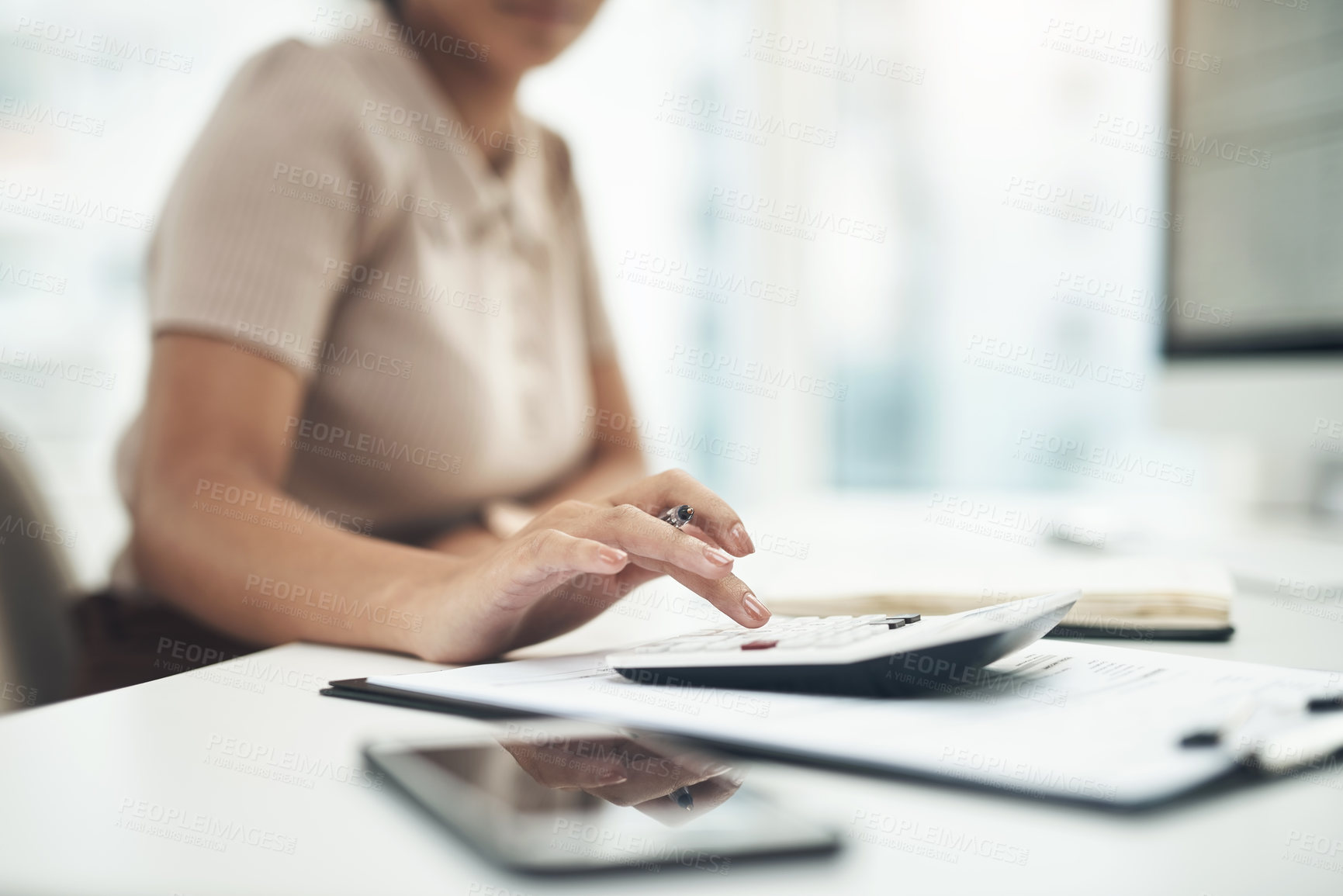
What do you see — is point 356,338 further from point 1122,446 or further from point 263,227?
point 1122,446

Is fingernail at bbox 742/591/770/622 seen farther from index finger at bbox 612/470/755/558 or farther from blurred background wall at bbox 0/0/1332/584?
blurred background wall at bbox 0/0/1332/584

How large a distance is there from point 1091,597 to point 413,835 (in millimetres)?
465

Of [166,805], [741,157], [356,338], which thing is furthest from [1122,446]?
[166,805]

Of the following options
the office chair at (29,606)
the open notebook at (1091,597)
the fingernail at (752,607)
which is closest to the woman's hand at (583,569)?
the fingernail at (752,607)

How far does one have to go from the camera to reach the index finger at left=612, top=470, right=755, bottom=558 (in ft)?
1.82

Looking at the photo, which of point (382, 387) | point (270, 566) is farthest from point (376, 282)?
point (270, 566)

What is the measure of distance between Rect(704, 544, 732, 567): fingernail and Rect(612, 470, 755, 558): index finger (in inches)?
1.9

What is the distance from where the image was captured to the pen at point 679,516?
547 mm

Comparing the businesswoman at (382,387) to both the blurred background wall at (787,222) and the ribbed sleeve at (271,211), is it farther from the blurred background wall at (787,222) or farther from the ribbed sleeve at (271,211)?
the blurred background wall at (787,222)

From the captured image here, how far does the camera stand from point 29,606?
2.80 ft

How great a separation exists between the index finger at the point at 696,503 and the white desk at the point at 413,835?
210 mm

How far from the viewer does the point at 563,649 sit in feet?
1.90

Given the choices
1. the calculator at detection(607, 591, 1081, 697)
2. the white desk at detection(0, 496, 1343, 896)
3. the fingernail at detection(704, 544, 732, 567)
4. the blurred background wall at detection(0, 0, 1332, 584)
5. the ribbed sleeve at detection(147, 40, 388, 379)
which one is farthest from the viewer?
the blurred background wall at detection(0, 0, 1332, 584)

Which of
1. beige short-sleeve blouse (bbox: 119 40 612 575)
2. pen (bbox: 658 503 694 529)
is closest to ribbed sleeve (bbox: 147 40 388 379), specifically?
beige short-sleeve blouse (bbox: 119 40 612 575)
